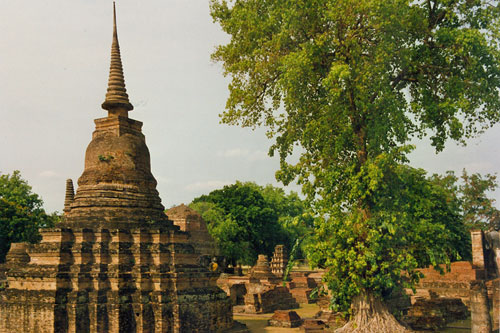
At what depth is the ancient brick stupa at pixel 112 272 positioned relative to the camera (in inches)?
610

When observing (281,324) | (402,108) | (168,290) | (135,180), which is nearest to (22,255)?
(135,180)

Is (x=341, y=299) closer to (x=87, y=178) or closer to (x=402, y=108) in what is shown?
(x=402, y=108)

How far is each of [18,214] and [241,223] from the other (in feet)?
62.8

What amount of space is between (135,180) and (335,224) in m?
7.67

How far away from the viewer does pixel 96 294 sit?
1556 cm

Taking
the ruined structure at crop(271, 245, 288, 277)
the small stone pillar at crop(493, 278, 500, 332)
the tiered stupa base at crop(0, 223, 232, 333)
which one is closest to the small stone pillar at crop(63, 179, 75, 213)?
the tiered stupa base at crop(0, 223, 232, 333)

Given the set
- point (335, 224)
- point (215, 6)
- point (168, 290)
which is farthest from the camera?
point (215, 6)

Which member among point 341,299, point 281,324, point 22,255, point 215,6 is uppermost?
point 215,6

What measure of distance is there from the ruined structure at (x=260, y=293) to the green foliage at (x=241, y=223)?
885 cm

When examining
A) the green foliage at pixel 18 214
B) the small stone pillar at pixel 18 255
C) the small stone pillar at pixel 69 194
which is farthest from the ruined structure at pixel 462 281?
the green foliage at pixel 18 214

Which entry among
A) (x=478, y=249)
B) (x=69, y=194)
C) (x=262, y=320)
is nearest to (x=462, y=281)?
(x=478, y=249)

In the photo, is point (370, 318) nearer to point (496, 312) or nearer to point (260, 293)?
point (496, 312)

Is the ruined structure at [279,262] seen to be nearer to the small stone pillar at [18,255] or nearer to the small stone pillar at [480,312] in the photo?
the small stone pillar at [18,255]

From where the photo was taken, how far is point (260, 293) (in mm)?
26500
